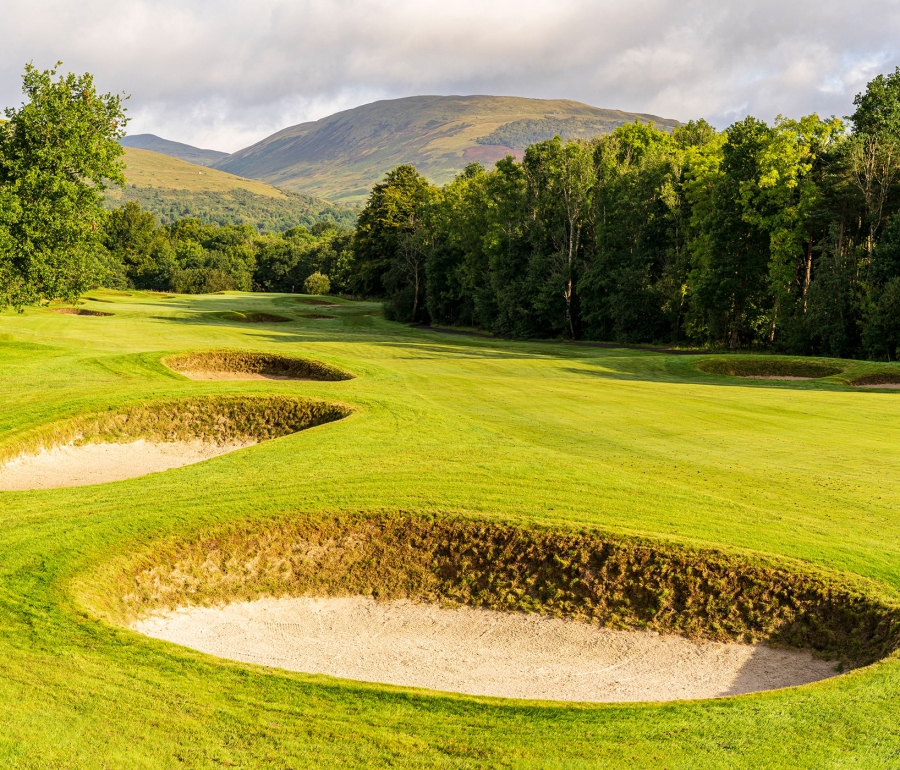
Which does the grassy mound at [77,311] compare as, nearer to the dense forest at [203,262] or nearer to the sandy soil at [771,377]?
the sandy soil at [771,377]

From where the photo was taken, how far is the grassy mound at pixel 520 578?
923cm

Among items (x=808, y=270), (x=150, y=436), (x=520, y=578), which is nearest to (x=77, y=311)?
(x=150, y=436)

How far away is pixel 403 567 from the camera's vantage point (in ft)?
35.8

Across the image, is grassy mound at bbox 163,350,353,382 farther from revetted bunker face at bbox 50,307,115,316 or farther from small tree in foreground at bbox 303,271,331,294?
small tree in foreground at bbox 303,271,331,294

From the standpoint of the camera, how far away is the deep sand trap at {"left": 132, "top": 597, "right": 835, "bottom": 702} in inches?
334

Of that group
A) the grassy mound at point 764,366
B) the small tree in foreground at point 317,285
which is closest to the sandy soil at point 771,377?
the grassy mound at point 764,366

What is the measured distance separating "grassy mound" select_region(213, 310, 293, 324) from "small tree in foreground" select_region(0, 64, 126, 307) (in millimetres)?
32672

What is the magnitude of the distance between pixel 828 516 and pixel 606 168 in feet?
191

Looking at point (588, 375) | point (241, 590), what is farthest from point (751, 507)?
point (588, 375)

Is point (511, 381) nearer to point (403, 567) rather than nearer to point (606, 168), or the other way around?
point (403, 567)

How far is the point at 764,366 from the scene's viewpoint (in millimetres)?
35469

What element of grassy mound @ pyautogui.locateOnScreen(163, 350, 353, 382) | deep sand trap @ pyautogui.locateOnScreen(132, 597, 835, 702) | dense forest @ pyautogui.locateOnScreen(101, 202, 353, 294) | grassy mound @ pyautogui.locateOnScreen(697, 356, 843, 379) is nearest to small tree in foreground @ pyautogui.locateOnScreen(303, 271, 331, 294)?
dense forest @ pyautogui.locateOnScreen(101, 202, 353, 294)

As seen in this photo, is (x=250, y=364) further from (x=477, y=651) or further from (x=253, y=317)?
(x=253, y=317)

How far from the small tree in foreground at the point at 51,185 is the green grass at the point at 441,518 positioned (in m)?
7.35
